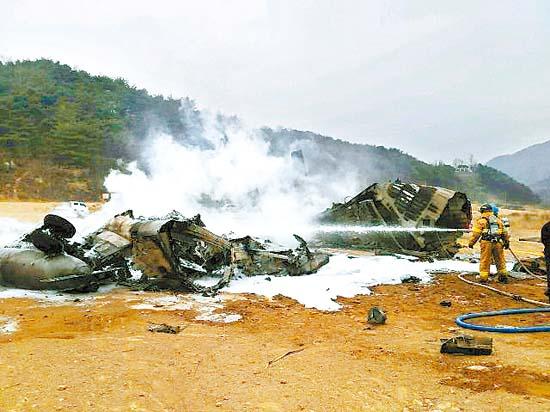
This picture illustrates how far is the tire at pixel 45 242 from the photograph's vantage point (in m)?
8.16

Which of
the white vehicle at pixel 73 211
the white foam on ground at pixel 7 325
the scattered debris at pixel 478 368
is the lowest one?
the white foam on ground at pixel 7 325

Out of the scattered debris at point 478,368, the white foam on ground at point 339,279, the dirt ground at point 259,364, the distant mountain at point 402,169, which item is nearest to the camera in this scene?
the dirt ground at point 259,364

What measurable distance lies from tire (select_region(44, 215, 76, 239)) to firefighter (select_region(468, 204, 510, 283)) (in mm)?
7687

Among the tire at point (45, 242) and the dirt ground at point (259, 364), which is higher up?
the tire at point (45, 242)

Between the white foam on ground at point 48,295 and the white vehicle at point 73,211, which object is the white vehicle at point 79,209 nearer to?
the white vehicle at point 73,211

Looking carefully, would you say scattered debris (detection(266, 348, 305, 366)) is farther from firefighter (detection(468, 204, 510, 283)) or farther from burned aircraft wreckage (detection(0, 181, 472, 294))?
firefighter (detection(468, 204, 510, 283))

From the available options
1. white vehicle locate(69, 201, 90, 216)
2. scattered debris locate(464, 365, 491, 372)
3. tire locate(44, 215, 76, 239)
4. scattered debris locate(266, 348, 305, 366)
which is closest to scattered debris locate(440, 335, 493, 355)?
scattered debris locate(464, 365, 491, 372)

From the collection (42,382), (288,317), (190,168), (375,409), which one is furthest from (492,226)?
(190,168)

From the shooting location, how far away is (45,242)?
8180mm

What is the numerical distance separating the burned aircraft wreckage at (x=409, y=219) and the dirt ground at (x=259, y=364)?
5.93 meters

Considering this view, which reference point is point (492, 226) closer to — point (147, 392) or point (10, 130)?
point (147, 392)

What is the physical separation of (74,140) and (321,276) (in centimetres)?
3759

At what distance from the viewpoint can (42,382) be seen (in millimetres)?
3859

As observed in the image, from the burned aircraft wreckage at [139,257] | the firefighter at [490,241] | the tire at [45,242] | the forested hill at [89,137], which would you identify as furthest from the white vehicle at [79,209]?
the firefighter at [490,241]
